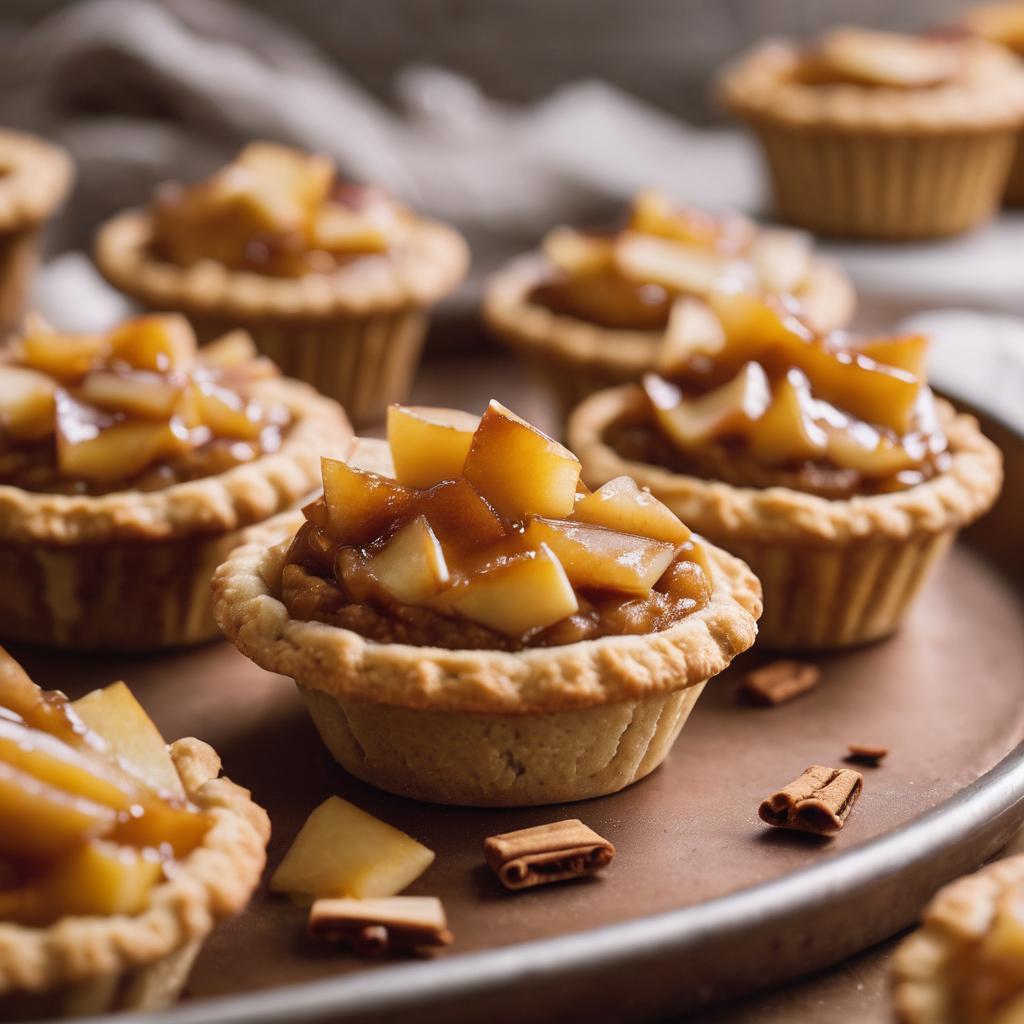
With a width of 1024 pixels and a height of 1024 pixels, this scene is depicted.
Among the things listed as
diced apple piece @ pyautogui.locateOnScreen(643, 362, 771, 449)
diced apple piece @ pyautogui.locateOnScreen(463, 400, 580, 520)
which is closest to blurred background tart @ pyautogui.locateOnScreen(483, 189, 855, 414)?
diced apple piece @ pyautogui.locateOnScreen(643, 362, 771, 449)

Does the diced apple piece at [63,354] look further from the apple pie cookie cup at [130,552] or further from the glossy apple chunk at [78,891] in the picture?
the glossy apple chunk at [78,891]

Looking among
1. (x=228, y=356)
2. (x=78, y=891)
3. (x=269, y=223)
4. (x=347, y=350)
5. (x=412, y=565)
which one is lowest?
(x=347, y=350)

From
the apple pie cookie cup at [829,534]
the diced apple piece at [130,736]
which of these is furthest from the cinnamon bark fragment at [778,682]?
the diced apple piece at [130,736]

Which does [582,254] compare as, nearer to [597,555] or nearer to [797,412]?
[797,412]

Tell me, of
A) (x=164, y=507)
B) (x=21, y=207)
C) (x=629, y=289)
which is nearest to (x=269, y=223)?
(x=21, y=207)

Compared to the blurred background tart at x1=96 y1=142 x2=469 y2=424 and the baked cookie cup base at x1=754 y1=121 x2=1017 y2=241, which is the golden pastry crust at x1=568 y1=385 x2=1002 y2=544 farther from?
the baked cookie cup base at x1=754 y1=121 x2=1017 y2=241

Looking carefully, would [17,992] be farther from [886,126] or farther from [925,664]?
[886,126]

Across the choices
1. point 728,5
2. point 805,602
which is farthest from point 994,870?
point 728,5
